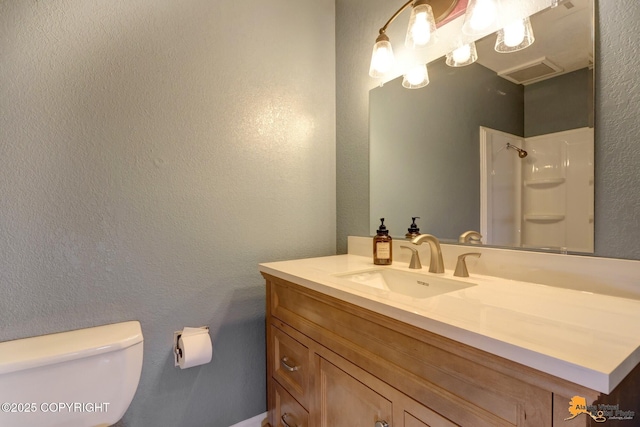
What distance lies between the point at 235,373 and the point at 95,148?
1.13 meters

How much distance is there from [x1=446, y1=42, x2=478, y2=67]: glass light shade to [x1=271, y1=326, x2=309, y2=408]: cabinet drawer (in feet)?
4.09

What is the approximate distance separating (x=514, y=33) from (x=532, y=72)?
0.15m

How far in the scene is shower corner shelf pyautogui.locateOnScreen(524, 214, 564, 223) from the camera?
2.98ft

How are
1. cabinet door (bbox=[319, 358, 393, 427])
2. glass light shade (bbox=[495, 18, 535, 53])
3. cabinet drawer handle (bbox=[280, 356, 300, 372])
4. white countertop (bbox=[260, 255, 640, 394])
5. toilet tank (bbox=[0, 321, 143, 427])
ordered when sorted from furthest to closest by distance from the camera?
cabinet drawer handle (bbox=[280, 356, 300, 372]), glass light shade (bbox=[495, 18, 535, 53]), toilet tank (bbox=[0, 321, 143, 427]), cabinet door (bbox=[319, 358, 393, 427]), white countertop (bbox=[260, 255, 640, 394])

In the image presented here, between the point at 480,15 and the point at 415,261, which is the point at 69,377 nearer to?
the point at 415,261

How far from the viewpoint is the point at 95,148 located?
1.09 m

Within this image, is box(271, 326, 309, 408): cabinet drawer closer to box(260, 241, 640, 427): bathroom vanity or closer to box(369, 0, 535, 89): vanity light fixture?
box(260, 241, 640, 427): bathroom vanity

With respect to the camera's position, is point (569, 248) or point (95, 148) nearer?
point (569, 248)

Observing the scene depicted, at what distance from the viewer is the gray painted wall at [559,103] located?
86cm

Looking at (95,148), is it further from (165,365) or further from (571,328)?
(571,328)

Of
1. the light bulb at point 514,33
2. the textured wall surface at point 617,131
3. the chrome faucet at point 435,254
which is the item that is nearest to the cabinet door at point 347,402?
the chrome faucet at point 435,254

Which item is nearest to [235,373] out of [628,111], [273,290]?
[273,290]

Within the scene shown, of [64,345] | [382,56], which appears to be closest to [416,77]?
[382,56]

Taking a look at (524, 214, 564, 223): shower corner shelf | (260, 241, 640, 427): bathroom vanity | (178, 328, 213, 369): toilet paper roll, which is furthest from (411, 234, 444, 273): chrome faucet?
(178, 328, 213, 369): toilet paper roll
